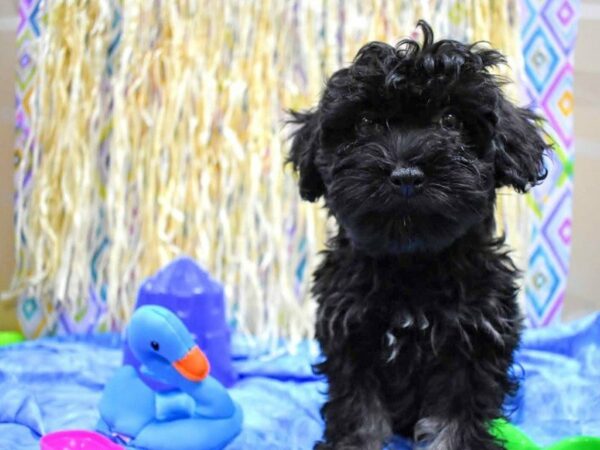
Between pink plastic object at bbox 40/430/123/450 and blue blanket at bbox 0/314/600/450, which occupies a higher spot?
pink plastic object at bbox 40/430/123/450

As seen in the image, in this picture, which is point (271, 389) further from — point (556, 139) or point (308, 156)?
point (556, 139)

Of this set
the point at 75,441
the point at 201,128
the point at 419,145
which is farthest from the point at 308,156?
the point at 201,128

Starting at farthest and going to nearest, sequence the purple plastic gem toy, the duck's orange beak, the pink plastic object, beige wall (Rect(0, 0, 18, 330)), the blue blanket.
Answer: beige wall (Rect(0, 0, 18, 330)) < the purple plastic gem toy < the blue blanket < the duck's orange beak < the pink plastic object

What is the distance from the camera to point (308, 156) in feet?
5.59

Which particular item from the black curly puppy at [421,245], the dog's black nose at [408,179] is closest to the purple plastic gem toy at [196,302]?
the black curly puppy at [421,245]

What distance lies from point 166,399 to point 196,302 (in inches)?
18.0

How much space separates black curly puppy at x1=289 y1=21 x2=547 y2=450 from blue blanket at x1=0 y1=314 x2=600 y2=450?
27 cm

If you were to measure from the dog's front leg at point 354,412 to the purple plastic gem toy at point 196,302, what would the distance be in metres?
0.66

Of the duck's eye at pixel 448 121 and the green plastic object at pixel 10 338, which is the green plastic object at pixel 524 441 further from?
the green plastic object at pixel 10 338

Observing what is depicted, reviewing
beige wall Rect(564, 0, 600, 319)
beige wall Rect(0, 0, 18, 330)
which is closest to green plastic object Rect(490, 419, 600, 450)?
beige wall Rect(564, 0, 600, 319)

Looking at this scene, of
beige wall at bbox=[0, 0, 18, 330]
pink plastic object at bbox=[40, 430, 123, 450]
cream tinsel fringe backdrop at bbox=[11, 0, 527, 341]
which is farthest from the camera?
beige wall at bbox=[0, 0, 18, 330]

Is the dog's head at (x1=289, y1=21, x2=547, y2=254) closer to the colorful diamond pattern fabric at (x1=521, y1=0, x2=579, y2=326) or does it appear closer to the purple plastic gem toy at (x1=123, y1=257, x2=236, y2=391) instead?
the purple plastic gem toy at (x1=123, y1=257, x2=236, y2=391)

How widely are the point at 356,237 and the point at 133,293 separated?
1.45 m

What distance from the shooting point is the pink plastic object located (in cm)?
152
